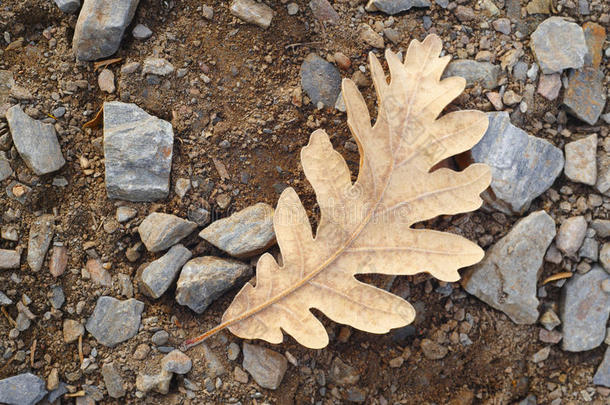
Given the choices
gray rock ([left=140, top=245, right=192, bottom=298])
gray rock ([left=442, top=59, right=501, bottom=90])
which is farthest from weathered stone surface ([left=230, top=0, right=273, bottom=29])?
gray rock ([left=140, top=245, right=192, bottom=298])

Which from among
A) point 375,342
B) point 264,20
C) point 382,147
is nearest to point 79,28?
point 264,20

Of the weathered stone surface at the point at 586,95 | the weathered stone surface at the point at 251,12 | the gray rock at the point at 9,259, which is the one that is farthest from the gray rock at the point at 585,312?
the gray rock at the point at 9,259

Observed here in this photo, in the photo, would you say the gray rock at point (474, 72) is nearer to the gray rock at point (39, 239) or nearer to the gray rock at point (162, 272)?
the gray rock at point (162, 272)

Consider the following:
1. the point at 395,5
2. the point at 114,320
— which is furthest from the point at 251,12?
the point at 114,320

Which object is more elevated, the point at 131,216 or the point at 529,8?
the point at 529,8

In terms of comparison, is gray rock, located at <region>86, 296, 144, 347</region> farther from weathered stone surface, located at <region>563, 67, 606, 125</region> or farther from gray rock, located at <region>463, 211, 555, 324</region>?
weathered stone surface, located at <region>563, 67, 606, 125</region>

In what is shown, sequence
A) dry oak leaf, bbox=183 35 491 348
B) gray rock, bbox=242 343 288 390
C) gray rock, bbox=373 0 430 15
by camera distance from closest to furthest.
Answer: dry oak leaf, bbox=183 35 491 348 < gray rock, bbox=242 343 288 390 < gray rock, bbox=373 0 430 15

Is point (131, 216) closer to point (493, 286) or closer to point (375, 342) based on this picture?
point (375, 342)
